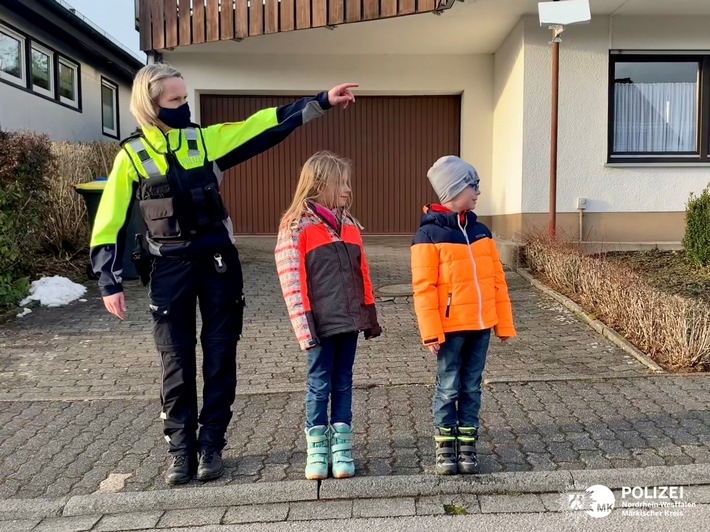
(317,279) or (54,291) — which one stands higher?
(317,279)

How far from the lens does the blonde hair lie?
3240 mm

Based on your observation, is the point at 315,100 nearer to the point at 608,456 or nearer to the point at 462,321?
the point at 462,321

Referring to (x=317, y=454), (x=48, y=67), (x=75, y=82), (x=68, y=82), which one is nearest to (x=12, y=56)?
(x=48, y=67)

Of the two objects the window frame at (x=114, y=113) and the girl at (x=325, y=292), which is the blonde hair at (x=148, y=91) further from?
the window frame at (x=114, y=113)

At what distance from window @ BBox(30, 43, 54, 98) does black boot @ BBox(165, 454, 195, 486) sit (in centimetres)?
1269

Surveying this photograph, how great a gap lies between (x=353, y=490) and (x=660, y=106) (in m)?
9.17

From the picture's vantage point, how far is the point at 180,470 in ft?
11.2

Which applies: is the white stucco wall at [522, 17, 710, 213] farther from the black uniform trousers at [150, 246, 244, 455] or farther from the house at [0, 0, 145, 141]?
the house at [0, 0, 145, 141]

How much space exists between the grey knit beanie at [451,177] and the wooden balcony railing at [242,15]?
5868mm

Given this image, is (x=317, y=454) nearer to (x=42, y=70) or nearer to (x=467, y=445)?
(x=467, y=445)

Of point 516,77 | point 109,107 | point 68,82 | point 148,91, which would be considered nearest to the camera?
point 148,91

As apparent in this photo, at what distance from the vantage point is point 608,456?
143 inches

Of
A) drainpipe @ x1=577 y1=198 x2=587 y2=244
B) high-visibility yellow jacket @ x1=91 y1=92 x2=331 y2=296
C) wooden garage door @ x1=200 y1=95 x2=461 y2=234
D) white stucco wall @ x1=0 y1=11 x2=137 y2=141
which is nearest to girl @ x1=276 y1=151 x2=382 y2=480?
high-visibility yellow jacket @ x1=91 y1=92 x2=331 y2=296

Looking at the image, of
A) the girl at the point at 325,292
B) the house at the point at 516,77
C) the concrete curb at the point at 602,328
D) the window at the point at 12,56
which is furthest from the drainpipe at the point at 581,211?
the window at the point at 12,56
